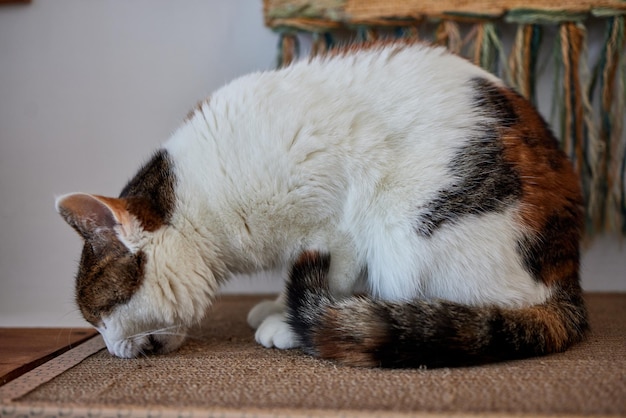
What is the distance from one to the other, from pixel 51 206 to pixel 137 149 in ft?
1.20

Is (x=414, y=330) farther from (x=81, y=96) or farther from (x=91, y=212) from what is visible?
(x=81, y=96)

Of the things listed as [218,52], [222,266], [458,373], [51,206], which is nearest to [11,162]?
[51,206]

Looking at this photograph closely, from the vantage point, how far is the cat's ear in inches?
43.6

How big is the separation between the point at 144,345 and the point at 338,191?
1.79 feet

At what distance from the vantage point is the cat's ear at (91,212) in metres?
Result: 1.11

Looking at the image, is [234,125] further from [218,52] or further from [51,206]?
[51,206]

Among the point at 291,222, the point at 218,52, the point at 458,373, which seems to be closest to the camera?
the point at 458,373

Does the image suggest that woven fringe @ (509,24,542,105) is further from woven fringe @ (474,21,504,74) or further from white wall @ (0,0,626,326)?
white wall @ (0,0,626,326)

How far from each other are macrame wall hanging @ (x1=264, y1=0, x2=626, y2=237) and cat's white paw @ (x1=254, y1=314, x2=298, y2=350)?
0.86m

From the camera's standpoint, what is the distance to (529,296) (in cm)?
110

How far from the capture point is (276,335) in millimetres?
1202

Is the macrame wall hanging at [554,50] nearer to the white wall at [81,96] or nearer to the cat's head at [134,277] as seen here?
the white wall at [81,96]

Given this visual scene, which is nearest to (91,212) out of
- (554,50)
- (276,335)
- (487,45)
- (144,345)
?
(144,345)

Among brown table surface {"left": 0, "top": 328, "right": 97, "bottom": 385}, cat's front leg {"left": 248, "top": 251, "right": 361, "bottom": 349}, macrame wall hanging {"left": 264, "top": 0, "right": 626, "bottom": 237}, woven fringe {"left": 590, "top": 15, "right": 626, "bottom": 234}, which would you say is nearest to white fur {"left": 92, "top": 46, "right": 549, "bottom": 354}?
cat's front leg {"left": 248, "top": 251, "right": 361, "bottom": 349}
